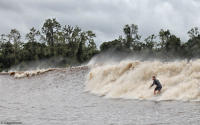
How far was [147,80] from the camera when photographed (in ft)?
90.1

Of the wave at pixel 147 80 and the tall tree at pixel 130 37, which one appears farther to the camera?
the tall tree at pixel 130 37

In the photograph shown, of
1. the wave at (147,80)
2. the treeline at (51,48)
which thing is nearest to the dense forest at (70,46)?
the treeline at (51,48)

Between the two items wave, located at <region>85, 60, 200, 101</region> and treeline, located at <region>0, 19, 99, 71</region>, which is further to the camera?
treeline, located at <region>0, 19, 99, 71</region>

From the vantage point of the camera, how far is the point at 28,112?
64.3 ft

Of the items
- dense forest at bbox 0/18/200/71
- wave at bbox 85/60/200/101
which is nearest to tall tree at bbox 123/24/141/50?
dense forest at bbox 0/18/200/71

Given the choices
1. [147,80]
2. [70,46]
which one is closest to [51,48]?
[70,46]

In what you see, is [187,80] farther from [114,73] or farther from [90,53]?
[90,53]

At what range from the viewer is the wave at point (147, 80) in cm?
2243

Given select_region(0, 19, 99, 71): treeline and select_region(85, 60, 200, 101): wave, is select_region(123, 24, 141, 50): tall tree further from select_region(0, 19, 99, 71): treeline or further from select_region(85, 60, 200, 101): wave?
select_region(85, 60, 200, 101): wave

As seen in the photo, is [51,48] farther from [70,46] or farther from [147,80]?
[147,80]

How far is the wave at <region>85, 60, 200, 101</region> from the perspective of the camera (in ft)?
73.6

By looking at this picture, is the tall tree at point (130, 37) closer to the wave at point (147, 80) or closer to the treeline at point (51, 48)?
the treeline at point (51, 48)

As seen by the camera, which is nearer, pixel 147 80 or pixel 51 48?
pixel 147 80

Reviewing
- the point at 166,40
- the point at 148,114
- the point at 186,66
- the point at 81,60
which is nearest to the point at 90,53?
the point at 81,60
